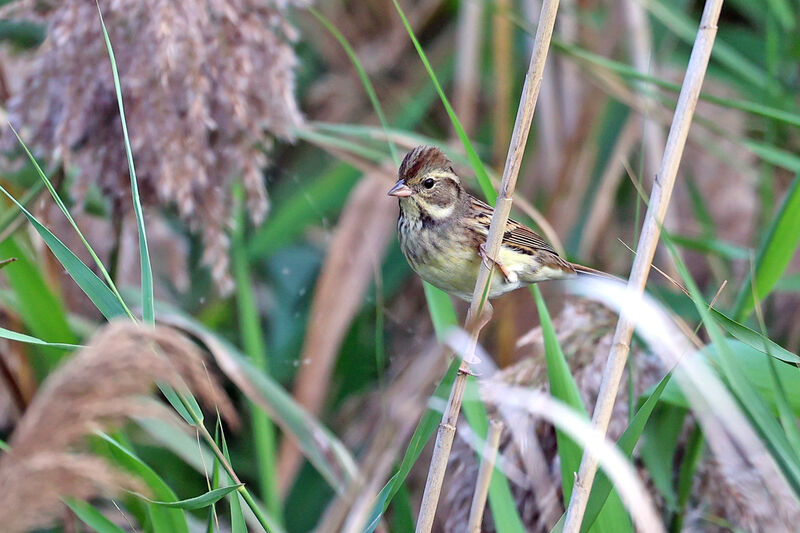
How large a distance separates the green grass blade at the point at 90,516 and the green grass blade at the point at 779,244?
4.11ft

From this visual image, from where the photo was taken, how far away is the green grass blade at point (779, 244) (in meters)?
1.62

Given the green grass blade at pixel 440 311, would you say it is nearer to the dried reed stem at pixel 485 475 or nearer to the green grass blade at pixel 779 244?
the dried reed stem at pixel 485 475

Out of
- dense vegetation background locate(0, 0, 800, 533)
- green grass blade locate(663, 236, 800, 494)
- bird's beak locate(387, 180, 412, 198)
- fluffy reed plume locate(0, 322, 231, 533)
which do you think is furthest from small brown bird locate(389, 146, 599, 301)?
fluffy reed plume locate(0, 322, 231, 533)

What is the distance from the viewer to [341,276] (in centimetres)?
283

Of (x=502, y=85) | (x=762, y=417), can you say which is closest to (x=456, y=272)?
(x=762, y=417)

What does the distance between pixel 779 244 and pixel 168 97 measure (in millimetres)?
1329

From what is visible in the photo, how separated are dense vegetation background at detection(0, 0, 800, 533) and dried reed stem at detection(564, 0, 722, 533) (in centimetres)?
4

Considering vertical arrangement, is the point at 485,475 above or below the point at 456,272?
below

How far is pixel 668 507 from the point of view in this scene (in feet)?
6.00

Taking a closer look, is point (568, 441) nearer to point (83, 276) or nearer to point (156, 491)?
point (156, 491)

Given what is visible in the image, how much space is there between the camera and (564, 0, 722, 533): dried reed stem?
140 cm

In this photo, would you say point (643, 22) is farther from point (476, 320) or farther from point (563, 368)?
point (476, 320)

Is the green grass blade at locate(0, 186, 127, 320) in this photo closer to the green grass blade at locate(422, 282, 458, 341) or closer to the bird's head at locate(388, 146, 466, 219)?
the green grass blade at locate(422, 282, 458, 341)

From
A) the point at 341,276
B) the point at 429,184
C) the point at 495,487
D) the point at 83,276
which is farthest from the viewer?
the point at 341,276
